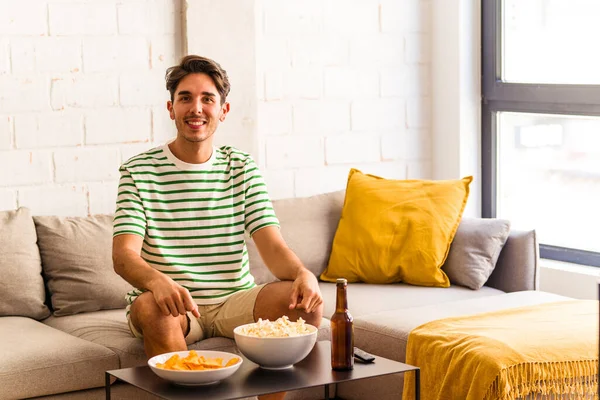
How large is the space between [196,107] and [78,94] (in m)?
0.85

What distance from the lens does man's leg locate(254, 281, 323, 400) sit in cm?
290

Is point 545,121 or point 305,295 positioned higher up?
point 545,121

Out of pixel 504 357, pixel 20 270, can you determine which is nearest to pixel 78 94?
pixel 20 270

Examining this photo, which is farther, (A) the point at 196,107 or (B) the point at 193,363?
(A) the point at 196,107

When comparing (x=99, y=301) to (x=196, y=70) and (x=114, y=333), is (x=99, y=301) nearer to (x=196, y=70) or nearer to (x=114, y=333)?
(x=114, y=333)

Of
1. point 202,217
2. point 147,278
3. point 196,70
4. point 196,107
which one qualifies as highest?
point 196,70

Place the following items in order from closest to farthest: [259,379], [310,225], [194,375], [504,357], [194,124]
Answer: [194,375]
[259,379]
[504,357]
[194,124]
[310,225]

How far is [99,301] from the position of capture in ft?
11.3

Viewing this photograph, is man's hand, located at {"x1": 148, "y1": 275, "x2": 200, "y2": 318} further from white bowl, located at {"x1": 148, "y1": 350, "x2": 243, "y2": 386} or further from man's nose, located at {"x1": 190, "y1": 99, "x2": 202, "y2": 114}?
man's nose, located at {"x1": 190, "y1": 99, "x2": 202, "y2": 114}

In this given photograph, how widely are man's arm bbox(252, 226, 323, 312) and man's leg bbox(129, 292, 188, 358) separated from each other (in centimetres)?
33

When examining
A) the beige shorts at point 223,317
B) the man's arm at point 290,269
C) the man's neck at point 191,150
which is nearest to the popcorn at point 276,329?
the man's arm at point 290,269

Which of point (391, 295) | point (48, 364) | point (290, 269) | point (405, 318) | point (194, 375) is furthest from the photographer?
point (391, 295)

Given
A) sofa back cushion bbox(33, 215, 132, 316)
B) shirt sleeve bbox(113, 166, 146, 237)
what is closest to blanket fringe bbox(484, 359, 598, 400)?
shirt sleeve bbox(113, 166, 146, 237)

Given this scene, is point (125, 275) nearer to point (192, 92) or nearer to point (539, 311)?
point (192, 92)
